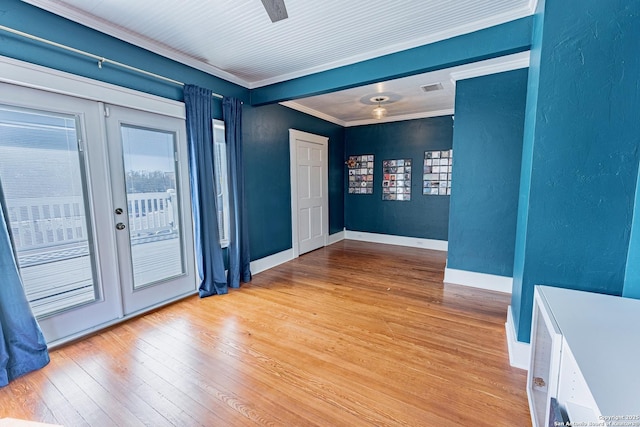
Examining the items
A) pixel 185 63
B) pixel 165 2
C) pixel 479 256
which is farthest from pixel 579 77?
pixel 185 63

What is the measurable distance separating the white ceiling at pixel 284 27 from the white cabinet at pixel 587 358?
204 centimetres

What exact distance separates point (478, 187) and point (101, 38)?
3.91 meters

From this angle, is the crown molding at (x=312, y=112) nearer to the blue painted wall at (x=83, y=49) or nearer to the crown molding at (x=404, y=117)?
the crown molding at (x=404, y=117)

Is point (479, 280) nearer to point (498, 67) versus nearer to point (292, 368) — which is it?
point (498, 67)

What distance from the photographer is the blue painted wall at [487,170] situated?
2926mm

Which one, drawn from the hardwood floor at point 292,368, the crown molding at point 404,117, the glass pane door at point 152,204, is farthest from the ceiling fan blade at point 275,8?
the crown molding at point 404,117

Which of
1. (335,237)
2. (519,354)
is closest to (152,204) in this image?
(519,354)

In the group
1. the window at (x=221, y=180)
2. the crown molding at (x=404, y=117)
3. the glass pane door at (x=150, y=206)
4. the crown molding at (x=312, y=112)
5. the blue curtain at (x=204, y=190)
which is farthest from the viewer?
the crown molding at (x=404, y=117)

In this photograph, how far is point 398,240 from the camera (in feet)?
17.9

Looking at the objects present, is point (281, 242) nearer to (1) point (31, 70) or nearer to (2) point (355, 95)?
(2) point (355, 95)

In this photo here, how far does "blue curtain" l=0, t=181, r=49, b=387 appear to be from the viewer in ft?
5.68

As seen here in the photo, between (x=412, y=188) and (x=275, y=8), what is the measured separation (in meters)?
4.25

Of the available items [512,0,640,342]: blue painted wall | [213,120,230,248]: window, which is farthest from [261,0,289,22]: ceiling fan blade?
[213,120,230,248]: window

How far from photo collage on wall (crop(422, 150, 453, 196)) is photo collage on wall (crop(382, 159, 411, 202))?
1.04 ft
